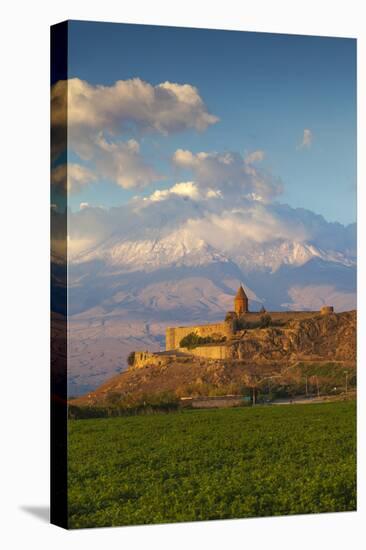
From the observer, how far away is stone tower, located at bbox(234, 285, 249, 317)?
17.0 meters

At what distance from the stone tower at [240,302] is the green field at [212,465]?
1.17 meters

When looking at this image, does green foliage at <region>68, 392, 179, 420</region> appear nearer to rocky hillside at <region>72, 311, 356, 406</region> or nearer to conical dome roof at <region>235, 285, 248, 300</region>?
rocky hillside at <region>72, 311, 356, 406</region>

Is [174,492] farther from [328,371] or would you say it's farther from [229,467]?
[328,371]

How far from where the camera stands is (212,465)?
16453mm

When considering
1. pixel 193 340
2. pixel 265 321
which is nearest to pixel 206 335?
pixel 193 340

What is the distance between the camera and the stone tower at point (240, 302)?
1705 centimetres

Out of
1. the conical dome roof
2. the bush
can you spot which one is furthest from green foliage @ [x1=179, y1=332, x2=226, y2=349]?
the bush

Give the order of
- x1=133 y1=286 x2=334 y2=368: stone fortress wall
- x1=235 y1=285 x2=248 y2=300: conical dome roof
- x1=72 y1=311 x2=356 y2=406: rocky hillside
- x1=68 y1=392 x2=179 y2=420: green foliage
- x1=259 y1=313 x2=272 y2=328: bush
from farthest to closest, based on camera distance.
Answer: x1=259 y1=313 x2=272 y2=328: bush < x1=235 y1=285 x2=248 y2=300: conical dome roof < x1=133 y1=286 x2=334 y2=368: stone fortress wall < x1=72 y1=311 x2=356 y2=406: rocky hillside < x1=68 y1=392 x2=179 y2=420: green foliage

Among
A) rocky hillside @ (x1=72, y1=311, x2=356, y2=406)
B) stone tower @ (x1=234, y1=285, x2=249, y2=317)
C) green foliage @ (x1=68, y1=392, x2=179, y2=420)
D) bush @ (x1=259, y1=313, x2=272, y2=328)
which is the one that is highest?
stone tower @ (x1=234, y1=285, x2=249, y2=317)

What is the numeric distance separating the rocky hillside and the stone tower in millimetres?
257

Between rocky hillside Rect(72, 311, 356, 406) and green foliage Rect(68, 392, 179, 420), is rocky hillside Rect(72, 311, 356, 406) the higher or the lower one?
the higher one

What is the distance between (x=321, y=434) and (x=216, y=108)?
4.12m

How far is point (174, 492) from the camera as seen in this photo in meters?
16.0

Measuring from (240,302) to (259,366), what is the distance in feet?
2.67
